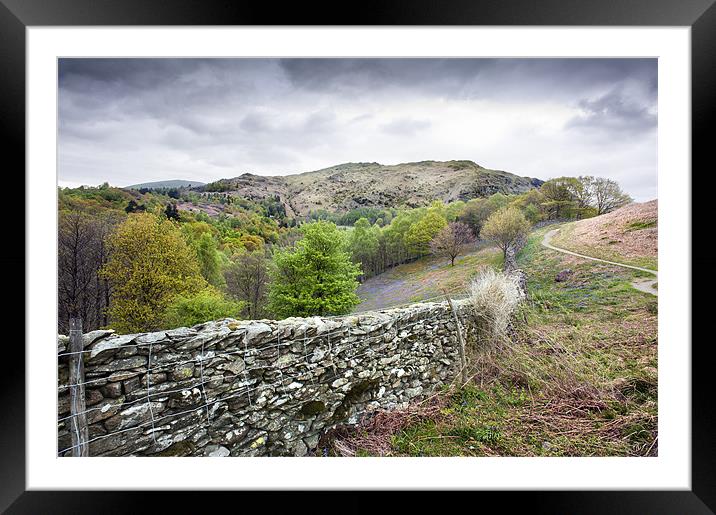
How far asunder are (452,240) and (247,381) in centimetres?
241

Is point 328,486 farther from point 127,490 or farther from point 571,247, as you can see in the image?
point 571,247

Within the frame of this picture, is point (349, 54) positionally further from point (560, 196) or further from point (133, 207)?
point (560, 196)

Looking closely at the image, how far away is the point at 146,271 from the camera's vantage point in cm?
247

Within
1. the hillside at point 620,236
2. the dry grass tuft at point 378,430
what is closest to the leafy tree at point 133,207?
the dry grass tuft at point 378,430

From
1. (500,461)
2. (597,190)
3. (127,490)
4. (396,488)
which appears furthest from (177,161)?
(597,190)

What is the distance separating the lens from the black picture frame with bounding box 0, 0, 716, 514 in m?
1.31

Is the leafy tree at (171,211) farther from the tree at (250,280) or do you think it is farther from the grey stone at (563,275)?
the grey stone at (563,275)

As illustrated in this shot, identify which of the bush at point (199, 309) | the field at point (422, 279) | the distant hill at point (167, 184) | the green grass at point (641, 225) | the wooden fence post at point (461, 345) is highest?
the distant hill at point (167, 184)

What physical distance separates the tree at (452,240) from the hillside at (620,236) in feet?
2.97

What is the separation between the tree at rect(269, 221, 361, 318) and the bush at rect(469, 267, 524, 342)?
1316 mm

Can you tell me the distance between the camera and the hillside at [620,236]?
259 centimetres

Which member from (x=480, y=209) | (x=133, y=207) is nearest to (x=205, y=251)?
(x=133, y=207)
